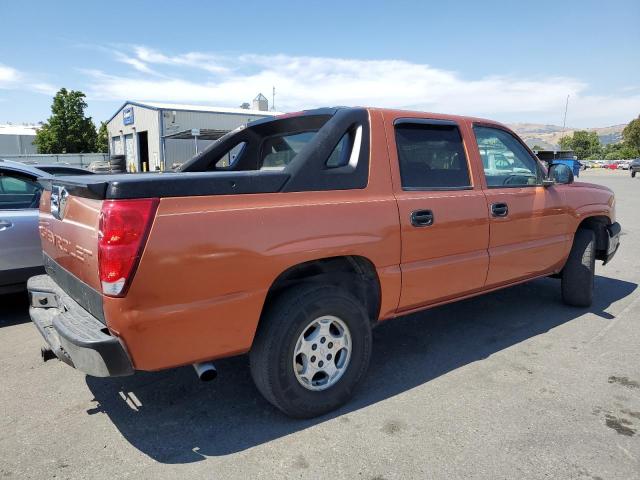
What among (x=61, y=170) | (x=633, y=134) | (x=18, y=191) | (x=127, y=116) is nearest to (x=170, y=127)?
(x=127, y=116)

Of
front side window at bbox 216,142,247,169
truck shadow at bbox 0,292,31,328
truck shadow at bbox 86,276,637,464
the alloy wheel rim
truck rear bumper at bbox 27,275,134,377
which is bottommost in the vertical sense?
truck shadow at bbox 0,292,31,328

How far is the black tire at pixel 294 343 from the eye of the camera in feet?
8.95

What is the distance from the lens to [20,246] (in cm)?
466

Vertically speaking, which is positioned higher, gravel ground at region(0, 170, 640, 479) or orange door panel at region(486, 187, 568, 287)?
orange door panel at region(486, 187, 568, 287)

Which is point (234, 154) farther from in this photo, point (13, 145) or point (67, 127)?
point (13, 145)

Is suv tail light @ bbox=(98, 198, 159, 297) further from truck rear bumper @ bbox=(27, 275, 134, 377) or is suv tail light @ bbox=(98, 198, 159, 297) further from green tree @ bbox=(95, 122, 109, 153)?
green tree @ bbox=(95, 122, 109, 153)

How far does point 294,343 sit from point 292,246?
0.57 meters

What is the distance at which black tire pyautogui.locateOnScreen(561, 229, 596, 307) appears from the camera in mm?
4852

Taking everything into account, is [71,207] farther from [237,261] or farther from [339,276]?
[339,276]

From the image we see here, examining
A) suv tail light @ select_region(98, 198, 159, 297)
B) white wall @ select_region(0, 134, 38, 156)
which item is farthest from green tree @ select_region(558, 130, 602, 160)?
suv tail light @ select_region(98, 198, 159, 297)

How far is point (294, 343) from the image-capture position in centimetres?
279

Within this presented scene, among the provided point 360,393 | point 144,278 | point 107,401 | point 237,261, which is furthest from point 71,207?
point 360,393

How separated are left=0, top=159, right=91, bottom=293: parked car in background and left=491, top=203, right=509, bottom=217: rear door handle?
3998mm

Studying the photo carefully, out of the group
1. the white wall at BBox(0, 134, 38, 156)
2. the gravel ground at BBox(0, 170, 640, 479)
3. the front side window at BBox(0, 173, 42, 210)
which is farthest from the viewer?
the white wall at BBox(0, 134, 38, 156)
